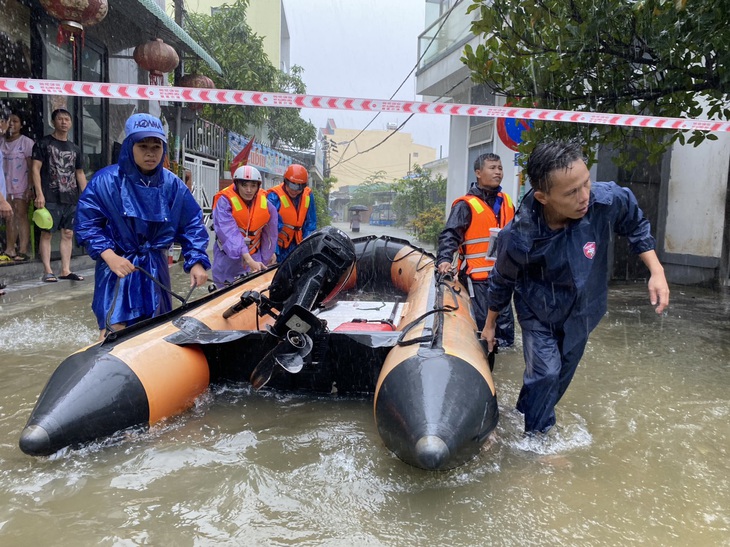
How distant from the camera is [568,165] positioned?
2.44 meters

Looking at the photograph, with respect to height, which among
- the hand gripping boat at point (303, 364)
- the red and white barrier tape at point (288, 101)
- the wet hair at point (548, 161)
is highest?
the red and white barrier tape at point (288, 101)

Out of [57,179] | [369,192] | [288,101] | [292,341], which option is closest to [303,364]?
[292,341]

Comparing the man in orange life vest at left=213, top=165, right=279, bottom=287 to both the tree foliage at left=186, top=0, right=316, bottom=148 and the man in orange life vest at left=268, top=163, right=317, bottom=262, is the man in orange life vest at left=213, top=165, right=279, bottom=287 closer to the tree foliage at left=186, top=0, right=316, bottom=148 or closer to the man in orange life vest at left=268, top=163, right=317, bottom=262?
the man in orange life vest at left=268, top=163, right=317, bottom=262

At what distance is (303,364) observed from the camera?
2.92 m

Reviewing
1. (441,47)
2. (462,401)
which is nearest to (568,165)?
(462,401)

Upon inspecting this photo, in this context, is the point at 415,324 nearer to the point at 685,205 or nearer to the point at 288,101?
the point at 288,101

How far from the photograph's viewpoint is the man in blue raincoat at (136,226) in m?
3.06

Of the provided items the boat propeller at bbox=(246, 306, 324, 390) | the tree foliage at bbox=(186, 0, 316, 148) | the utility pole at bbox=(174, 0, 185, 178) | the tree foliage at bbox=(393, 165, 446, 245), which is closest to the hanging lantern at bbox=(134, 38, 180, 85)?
the utility pole at bbox=(174, 0, 185, 178)

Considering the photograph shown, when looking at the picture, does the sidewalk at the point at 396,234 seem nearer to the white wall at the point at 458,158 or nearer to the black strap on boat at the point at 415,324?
the white wall at the point at 458,158

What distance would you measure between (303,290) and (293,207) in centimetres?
285

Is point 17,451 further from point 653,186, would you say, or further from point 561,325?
point 653,186

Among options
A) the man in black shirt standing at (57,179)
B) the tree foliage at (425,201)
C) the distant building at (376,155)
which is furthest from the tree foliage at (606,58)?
the distant building at (376,155)

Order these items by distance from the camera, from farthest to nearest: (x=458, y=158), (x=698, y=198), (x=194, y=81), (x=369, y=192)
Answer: (x=369, y=192) → (x=458, y=158) → (x=194, y=81) → (x=698, y=198)

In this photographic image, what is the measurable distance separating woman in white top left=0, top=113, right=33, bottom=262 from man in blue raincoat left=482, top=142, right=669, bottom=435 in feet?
18.4
